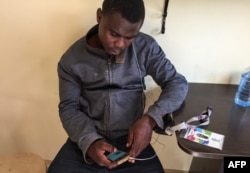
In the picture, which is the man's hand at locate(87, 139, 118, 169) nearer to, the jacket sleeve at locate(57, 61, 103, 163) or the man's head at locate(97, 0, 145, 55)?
the jacket sleeve at locate(57, 61, 103, 163)

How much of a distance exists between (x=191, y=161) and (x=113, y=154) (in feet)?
2.52

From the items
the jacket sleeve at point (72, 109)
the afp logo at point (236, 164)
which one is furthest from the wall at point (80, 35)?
the afp logo at point (236, 164)

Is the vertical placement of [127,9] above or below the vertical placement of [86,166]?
above

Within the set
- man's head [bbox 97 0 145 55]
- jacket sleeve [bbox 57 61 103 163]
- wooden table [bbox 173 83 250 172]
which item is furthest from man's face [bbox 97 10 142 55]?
wooden table [bbox 173 83 250 172]

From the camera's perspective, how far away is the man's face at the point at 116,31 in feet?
3.41

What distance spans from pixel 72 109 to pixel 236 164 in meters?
0.67

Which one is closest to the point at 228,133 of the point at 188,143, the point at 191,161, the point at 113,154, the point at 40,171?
the point at 188,143

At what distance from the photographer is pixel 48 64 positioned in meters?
1.53

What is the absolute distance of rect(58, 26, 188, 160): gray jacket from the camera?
3.97ft

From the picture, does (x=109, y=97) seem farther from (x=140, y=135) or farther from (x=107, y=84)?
(x=140, y=135)

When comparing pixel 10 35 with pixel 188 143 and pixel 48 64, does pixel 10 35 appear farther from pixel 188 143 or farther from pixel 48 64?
pixel 188 143

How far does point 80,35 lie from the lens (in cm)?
143

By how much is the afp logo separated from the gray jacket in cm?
29

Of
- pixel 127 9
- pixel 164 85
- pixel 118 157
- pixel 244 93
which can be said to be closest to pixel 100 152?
pixel 118 157
